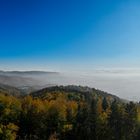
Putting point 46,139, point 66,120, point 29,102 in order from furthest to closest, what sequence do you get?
point 29,102 < point 66,120 < point 46,139

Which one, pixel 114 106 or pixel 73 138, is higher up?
pixel 114 106

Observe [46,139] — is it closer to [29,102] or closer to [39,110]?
[39,110]

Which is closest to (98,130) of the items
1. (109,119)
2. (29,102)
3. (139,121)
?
(109,119)

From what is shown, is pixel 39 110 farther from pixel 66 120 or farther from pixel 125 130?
pixel 125 130

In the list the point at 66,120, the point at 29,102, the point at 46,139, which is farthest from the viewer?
the point at 29,102

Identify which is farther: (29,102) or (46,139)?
(29,102)

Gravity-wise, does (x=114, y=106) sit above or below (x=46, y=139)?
above

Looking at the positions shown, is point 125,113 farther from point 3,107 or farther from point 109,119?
point 3,107

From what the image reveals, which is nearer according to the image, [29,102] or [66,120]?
[66,120]

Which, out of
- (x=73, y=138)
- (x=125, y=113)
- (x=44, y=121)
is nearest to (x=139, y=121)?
(x=125, y=113)
